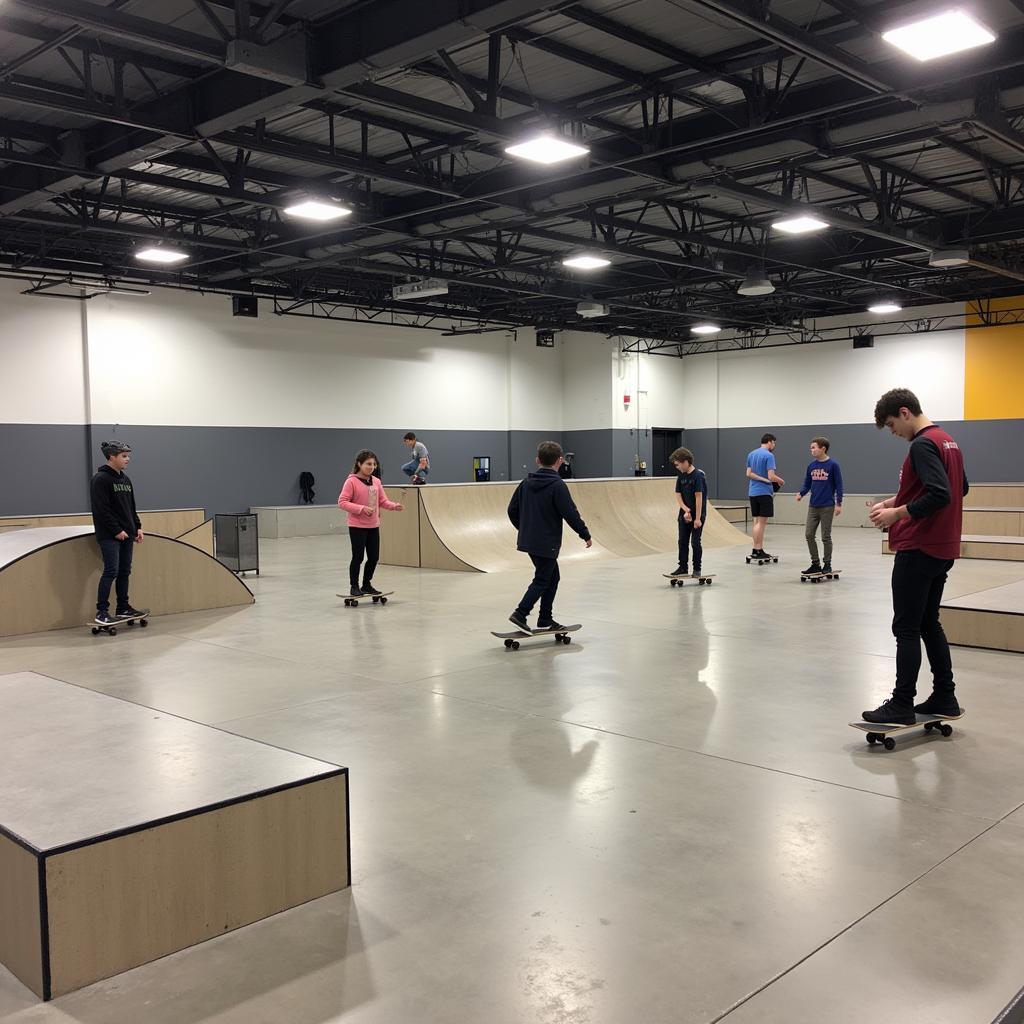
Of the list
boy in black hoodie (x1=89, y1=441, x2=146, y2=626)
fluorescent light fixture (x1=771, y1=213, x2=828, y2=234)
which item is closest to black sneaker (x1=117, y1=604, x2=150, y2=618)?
boy in black hoodie (x1=89, y1=441, x2=146, y2=626)

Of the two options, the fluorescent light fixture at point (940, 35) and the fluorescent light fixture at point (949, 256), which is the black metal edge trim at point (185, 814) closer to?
the fluorescent light fixture at point (940, 35)

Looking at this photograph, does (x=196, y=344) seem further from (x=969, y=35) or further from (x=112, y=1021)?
(x=112, y=1021)

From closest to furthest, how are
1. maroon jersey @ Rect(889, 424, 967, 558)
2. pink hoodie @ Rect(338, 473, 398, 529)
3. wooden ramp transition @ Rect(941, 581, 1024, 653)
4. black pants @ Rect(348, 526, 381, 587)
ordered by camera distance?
maroon jersey @ Rect(889, 424, 967, 558), wooden ramp transition @ Rect(941, 581, 1024, 653), pink hoodie @ Rect(338, 473, 398, 529), black pants @ Rect(348, 526, 381, 587)

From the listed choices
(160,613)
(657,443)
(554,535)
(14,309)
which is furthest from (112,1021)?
(657,443)

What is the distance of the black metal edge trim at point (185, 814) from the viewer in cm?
249

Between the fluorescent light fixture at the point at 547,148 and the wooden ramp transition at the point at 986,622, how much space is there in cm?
577

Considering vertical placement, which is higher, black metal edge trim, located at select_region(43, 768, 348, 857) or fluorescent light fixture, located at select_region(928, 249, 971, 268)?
fluorescent light fixture, located at select_region(928, 249, 971, 268)

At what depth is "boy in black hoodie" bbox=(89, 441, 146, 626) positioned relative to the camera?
26.1 feet

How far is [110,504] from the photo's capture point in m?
7.96

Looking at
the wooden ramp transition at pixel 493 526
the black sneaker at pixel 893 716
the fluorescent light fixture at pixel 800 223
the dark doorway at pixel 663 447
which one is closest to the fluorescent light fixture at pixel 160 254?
the wooden ramp transition at pixel 493 526

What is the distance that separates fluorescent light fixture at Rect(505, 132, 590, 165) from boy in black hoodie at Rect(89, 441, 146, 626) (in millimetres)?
4907

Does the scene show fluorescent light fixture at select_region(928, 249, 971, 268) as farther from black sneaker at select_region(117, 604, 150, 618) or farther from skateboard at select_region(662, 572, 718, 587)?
black sneaker at select_region(117, 604, 150, 618)

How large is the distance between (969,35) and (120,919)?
26.1 ft

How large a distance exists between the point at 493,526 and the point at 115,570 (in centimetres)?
670
